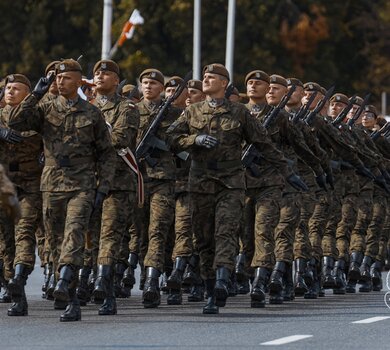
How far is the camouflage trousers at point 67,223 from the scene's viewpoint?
16.2m

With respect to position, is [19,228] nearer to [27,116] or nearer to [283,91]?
[27,116]

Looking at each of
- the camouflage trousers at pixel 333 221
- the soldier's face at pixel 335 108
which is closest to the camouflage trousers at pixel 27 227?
the camouflage trousers at pixel 333 221

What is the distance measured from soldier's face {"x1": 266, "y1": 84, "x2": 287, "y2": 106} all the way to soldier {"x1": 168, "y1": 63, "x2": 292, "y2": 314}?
2.16 metres

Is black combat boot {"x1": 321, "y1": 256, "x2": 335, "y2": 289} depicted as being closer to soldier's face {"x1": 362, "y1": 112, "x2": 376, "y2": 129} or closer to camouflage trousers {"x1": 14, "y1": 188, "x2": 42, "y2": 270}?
soldier's face {"x1": 362, "y1": 112, "x2": 376, "y2": 129}

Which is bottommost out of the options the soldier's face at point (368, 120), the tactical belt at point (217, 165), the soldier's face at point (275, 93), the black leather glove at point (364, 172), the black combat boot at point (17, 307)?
the black combat boot at point (17, 307)

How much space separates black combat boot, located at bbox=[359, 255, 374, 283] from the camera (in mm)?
22188

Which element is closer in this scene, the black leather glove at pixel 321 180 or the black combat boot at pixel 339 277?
the black leather glove at pixel 321 180

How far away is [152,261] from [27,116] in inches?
90.7

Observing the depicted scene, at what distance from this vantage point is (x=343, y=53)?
6288 cm

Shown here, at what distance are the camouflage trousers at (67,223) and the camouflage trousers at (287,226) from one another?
125 inches

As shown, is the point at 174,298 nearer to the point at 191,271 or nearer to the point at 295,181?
the point at 191,271

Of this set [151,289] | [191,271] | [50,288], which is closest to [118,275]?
[191,271]

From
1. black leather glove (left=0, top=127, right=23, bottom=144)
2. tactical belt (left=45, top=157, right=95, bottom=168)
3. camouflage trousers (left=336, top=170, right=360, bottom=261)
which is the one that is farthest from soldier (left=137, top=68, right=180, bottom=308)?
camouflage trousers (left=336, top=170, right=360, bottom=261)

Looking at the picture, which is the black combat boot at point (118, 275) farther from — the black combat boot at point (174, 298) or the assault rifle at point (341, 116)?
the assault rifle at point (341, 116)
